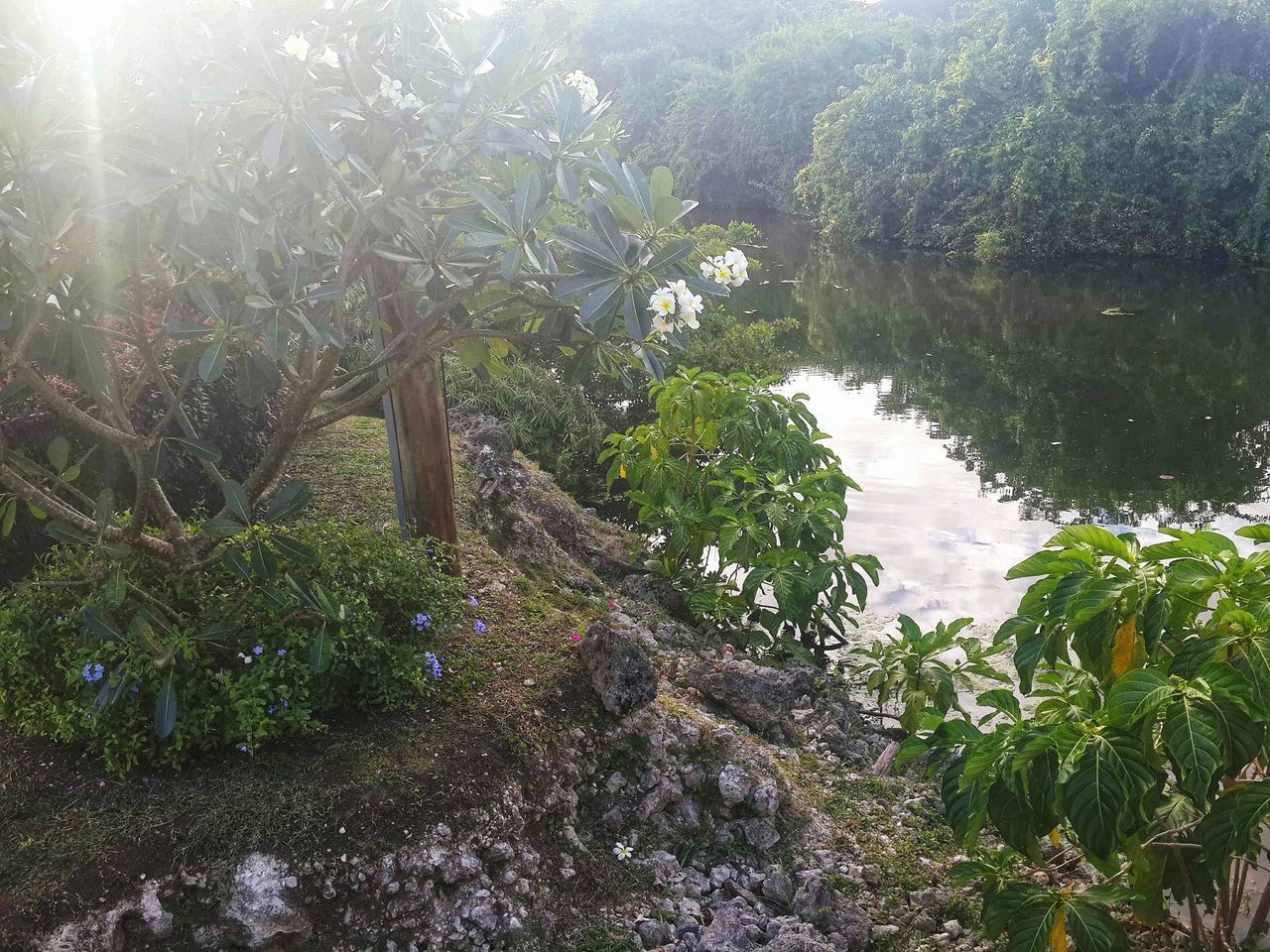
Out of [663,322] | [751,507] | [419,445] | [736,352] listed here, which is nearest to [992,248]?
[736,352]

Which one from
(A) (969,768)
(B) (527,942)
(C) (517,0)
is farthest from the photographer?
(C) (517,0)

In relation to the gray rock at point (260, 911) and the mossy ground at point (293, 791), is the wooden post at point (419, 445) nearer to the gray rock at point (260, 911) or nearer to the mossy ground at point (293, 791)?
the mossy ground at point (293, 791)

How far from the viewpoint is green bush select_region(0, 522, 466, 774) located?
2496 millimetres

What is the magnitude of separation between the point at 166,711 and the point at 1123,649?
2261 millimetres

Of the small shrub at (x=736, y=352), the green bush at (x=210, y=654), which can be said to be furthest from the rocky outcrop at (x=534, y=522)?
the small shrub at (x=736, y=352)

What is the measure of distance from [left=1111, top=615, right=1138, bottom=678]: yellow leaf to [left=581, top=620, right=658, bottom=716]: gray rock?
4.37 feet

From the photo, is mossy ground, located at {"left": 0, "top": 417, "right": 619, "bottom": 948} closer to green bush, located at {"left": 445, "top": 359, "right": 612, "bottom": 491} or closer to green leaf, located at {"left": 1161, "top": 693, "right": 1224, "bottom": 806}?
green leaf, located at {"left": 1161, "top": 693, "right": 1224, "bottom": 806}

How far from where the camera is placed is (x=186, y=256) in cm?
255

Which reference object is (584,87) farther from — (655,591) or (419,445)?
(655,591)

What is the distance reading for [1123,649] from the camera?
7.61 feet

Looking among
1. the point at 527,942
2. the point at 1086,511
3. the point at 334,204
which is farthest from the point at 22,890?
the point at 1086,511

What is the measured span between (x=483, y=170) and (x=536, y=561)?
214cm

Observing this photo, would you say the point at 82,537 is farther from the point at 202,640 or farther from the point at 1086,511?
the point at 1086,511

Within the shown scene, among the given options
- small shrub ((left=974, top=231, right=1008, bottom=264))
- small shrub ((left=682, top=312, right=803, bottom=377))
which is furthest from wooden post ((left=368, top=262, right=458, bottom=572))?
small shrub ((left=974, top=231, right=1008, bottom=264))
